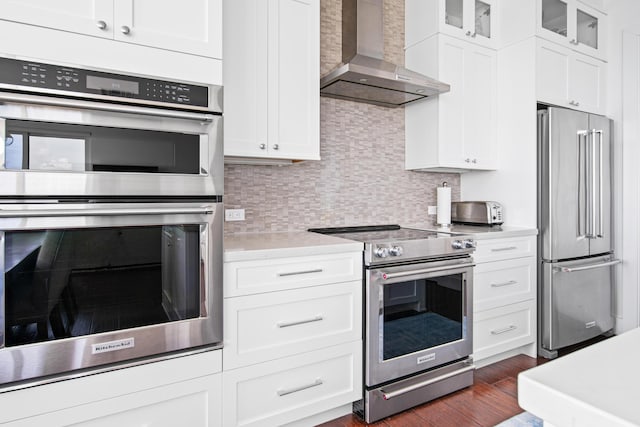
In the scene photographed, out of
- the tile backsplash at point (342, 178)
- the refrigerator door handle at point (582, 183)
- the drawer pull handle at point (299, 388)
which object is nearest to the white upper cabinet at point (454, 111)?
the tile backsplash at point (342, 178)

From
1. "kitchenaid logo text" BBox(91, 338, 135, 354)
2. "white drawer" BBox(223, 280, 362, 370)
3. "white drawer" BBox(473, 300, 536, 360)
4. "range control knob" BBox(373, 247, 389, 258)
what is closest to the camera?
"kitchenaid logo text" BBox(91, 338, 135, 354)

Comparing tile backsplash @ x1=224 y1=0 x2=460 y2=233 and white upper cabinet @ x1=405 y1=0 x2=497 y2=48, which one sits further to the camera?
white upper cabinet @ x1=405 y1=0 x2=497 y2=48

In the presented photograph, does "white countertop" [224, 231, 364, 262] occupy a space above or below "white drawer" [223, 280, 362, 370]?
above

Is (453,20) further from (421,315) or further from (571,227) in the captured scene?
(421,315)

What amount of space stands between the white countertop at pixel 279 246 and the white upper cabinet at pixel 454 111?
4.20 feet

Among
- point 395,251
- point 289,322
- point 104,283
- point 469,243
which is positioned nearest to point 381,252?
point 395,251

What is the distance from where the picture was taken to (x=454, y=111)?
287cm

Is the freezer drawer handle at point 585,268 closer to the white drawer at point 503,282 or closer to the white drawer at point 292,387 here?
the white drawer at point 503,282

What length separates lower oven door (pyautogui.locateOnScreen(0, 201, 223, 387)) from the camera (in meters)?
1.28

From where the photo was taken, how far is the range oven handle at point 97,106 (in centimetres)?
125

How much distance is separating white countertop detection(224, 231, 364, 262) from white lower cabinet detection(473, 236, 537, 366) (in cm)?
111

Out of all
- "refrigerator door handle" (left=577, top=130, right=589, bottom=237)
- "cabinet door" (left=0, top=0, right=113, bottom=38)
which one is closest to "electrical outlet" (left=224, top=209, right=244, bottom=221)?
"cabinet door" (left=0, top=0, right=113, bottom=38)

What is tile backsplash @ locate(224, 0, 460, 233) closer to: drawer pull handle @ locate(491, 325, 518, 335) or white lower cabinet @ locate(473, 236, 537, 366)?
white lower cabinet @ locate(473, 236, 537, 366)

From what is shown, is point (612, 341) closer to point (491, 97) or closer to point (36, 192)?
point (36, 192)
